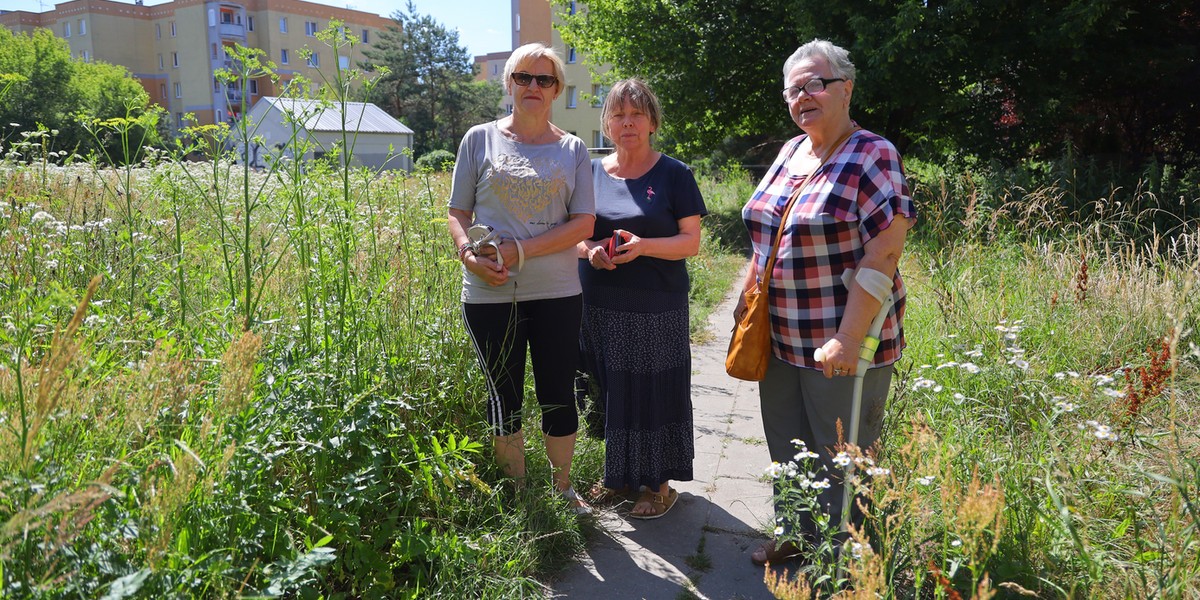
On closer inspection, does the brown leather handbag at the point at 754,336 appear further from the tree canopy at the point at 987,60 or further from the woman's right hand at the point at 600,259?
the tree canopy at the point at 987,60

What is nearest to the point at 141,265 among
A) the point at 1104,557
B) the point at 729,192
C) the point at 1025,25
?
the point at 1104,557

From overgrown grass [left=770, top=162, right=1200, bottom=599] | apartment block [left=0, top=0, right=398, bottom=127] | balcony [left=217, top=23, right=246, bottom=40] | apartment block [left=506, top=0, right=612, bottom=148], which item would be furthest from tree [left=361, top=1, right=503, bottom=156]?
overgrown grass [left=770, top=162, right=1200, bottom=599]

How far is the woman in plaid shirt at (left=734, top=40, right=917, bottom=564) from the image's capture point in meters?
2.62

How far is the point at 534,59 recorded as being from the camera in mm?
3225

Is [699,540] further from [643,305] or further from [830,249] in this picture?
[830,249]

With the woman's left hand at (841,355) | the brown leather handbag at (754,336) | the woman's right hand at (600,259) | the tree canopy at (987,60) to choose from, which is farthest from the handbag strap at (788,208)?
the tree canopy at (987,60)

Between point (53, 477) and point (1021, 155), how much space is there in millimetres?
13822

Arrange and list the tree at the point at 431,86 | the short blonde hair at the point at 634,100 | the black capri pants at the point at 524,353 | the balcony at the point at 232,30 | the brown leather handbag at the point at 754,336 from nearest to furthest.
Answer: the brown leather handbag at the point at 754,336 < the black capri pants at the point at 524,353 < the short blonde hair at the point at 634,100 < the tree at the point at 431,86 < the balcony at the point at 232,30

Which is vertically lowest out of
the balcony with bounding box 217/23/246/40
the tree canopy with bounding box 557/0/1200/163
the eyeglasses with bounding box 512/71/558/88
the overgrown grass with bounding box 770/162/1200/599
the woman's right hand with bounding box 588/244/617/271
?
the overgrown grass with bounding box 770/162/1200/599

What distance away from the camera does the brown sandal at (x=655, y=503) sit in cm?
362

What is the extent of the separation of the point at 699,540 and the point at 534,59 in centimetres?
202

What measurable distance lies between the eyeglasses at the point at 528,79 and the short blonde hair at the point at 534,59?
3 centimetres

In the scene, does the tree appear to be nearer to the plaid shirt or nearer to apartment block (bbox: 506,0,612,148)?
apartment block (bbox: 506,0,612,148)

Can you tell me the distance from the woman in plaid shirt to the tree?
50.5m
